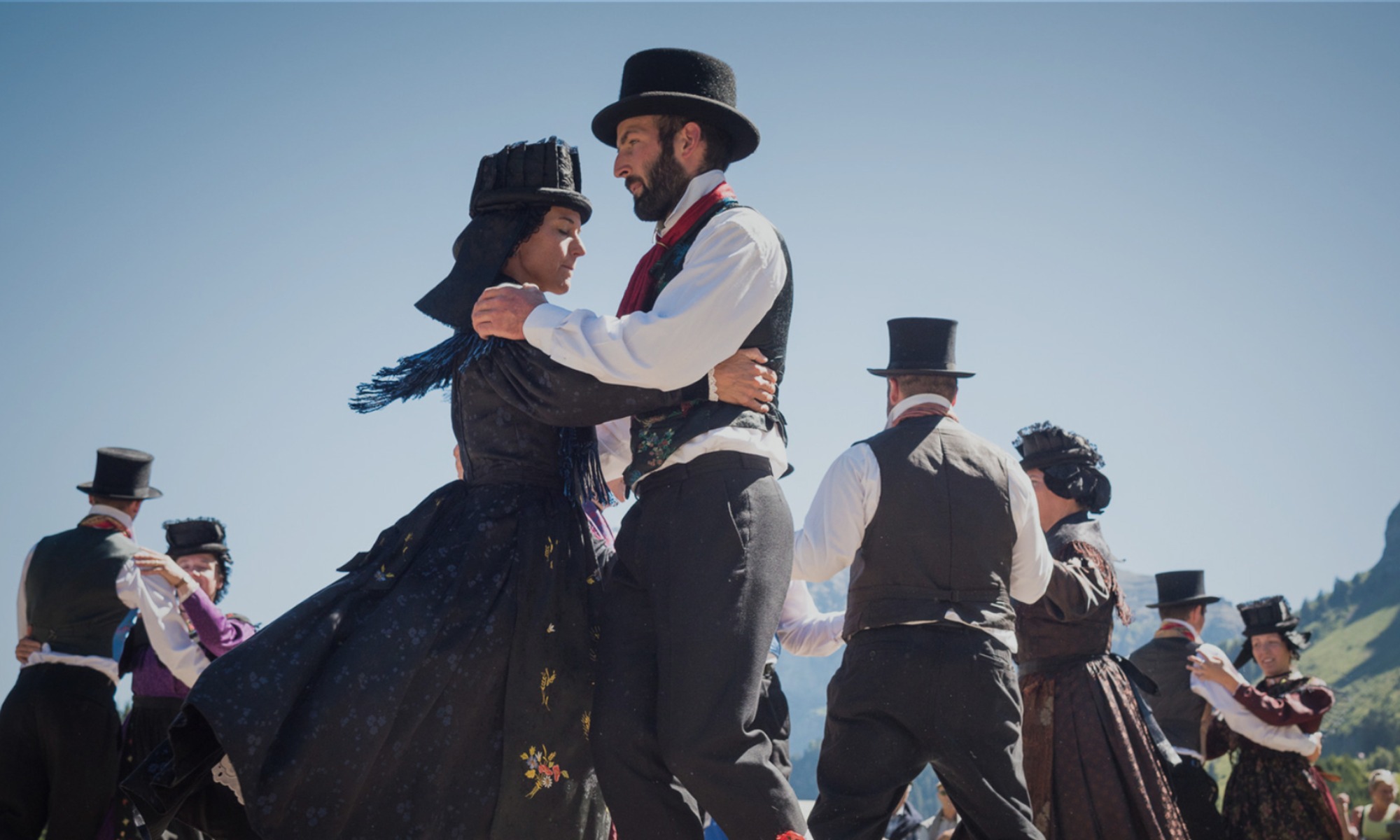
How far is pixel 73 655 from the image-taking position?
5887 millimetres

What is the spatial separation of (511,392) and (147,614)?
3740 millimetres

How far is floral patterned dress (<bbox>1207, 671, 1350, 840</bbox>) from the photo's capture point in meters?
6.78

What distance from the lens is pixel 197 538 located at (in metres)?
7.14

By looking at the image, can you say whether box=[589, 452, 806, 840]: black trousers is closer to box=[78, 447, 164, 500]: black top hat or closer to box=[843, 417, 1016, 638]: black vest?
box=[843, 417, 1016, 638]: black vest

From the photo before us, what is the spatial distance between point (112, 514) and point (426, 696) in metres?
4.55

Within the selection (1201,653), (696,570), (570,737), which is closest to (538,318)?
(696,570)

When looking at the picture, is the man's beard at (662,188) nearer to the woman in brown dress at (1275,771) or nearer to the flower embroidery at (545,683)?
the flower embroidery at (545,683)

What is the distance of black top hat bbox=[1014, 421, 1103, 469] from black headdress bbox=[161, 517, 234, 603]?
4.80 meters

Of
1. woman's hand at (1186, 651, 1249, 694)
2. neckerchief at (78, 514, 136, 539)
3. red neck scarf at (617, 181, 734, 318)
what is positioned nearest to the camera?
red neck scarf at (617, 181, 734, 318)

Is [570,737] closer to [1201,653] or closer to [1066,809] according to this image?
[1066,809]

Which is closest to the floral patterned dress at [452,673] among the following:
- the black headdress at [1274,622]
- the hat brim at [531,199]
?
the hat brim at [531,199]

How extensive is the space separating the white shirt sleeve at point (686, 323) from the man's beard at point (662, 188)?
0.30 m

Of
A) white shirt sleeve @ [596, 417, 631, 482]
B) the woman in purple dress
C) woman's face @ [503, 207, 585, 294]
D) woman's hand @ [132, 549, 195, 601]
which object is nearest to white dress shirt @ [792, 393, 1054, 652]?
white shirt sleeve @ [596, 417, 631, 482]

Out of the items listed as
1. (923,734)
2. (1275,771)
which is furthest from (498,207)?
(1275,771)
